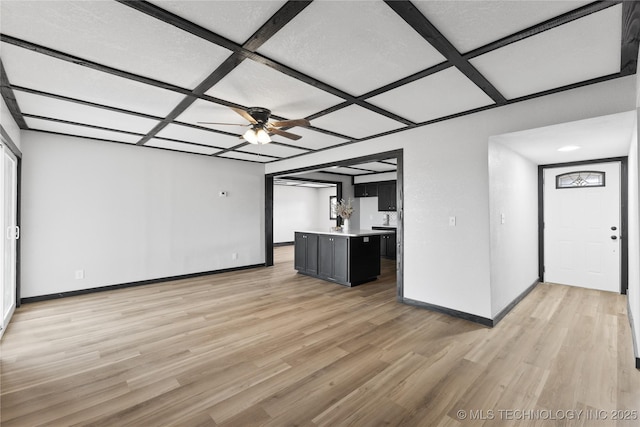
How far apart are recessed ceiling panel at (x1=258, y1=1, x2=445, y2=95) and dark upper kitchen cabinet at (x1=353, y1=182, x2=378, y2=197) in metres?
5.75

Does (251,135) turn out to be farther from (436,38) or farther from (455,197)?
(455,197)

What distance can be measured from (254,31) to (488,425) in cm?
281

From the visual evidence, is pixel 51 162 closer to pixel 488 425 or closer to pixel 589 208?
pixel 488 425

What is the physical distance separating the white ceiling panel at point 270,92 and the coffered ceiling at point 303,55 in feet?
0.06

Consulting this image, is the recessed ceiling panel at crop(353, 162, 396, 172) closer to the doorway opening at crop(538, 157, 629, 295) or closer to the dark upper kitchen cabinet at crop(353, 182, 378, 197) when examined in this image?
the dark upper kitchen cabinet at crop(353, 182, 378, 197)

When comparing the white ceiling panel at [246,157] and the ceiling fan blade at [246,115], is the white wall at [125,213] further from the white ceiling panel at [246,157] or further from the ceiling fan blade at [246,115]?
the ceiling fan blade at [246,115]

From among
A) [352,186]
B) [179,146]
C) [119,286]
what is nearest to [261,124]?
[179,146]

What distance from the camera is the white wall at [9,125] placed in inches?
116

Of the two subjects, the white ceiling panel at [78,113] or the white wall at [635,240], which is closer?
the white wall at [635,240]

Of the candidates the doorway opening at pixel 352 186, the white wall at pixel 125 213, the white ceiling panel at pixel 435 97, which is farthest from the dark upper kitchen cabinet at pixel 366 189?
the white ceiling panel at pixel 435 97

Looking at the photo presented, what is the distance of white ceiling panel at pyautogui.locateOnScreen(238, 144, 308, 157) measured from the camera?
16.4 feet

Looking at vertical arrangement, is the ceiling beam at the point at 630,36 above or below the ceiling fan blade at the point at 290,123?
above

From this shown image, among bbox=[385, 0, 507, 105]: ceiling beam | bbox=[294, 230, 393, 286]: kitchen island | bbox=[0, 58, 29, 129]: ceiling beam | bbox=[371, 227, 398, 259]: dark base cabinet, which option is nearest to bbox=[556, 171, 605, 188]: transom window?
bbox=[294, 230, 393, 286]: kitchen island

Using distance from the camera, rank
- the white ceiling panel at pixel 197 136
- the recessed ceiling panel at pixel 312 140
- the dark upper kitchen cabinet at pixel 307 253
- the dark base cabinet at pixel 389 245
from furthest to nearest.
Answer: the dark base cabinet at pixel 389 245 < the dark upper kitchen cabinet at pixel 307 253 < the recessed ceiling panel at pixel 312 140 < the white ceiling panel at pixel 197 136
